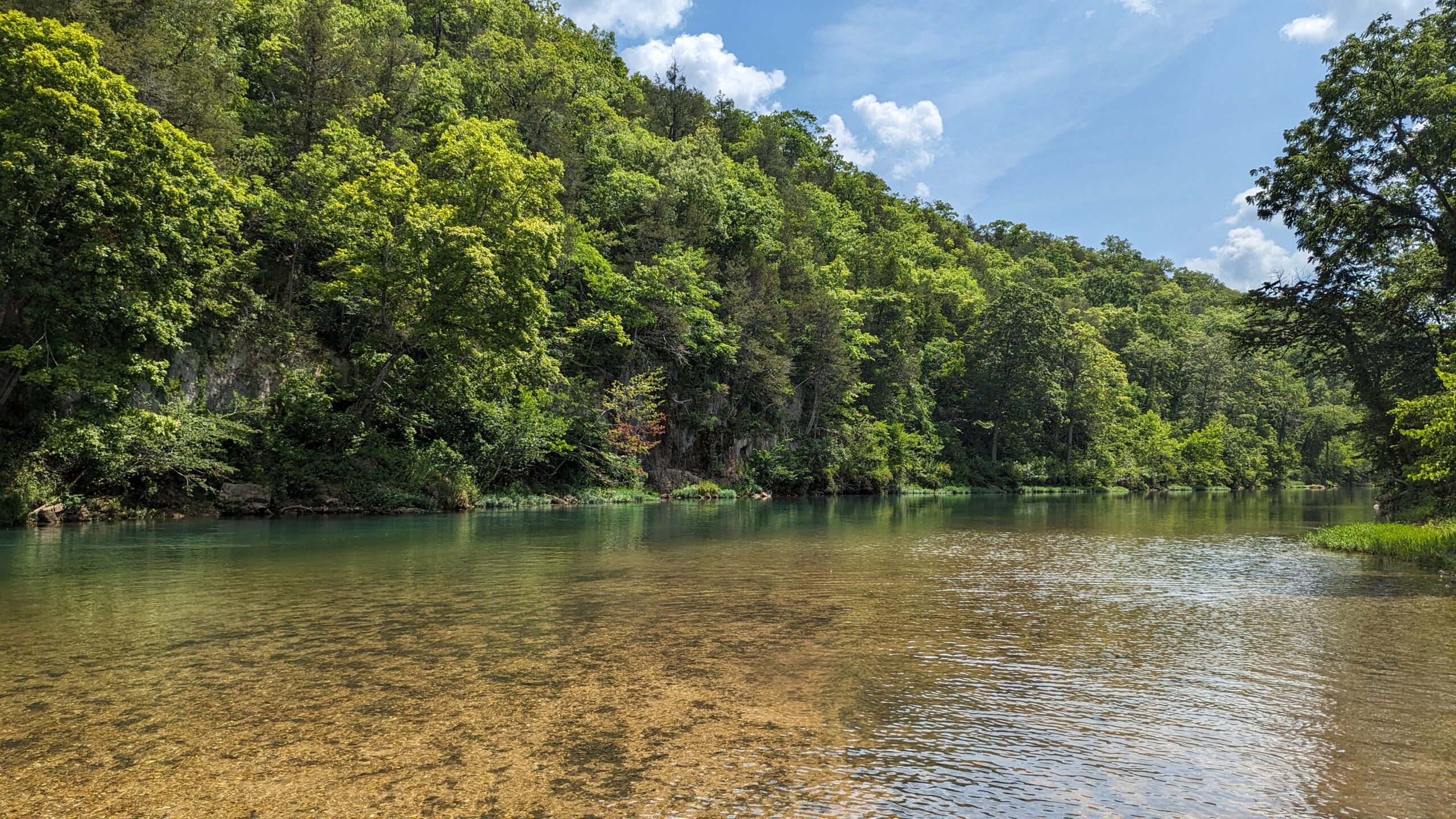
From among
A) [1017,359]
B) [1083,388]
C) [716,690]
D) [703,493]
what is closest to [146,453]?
[716,690]

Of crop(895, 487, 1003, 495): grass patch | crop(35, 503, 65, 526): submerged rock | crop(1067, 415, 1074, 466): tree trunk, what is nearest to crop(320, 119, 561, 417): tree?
crop(35, 503, 65, 526): submerged rock

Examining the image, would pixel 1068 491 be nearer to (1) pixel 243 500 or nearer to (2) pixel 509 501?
(2) pixel 509 501

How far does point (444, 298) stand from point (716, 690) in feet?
82.9

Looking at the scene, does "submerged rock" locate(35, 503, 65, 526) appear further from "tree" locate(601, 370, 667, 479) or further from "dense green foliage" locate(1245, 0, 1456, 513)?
"dense green foliage" locate(1245, 0, 1456, 513)

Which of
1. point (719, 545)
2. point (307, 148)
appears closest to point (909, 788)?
point (719, 545)

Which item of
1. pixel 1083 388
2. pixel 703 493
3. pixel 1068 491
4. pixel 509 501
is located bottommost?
pixel 1068 491

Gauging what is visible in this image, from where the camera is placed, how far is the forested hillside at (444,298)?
20.5 meters

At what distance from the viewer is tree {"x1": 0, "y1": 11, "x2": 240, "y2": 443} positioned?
19.0 metres

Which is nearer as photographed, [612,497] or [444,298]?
[444,298]

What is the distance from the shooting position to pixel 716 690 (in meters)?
6.37

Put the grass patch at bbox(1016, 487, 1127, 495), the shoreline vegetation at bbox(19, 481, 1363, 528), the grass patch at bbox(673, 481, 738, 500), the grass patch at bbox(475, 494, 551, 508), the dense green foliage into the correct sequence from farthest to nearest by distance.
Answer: the grass patch at bbox(1016, 487, 1127, 495) → the grass patch at bbox(673, 481, 738, 500) → the grass patch at bbox(475, 494, 551, 508) → the shoreline vegetation at bbox(19, 481, 1363, 528) → the dense green foliage

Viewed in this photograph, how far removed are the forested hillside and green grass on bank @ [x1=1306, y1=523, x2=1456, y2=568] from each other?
327 inches

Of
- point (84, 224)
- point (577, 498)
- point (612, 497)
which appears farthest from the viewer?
point (612, 497)

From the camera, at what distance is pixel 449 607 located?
32.9 feet
